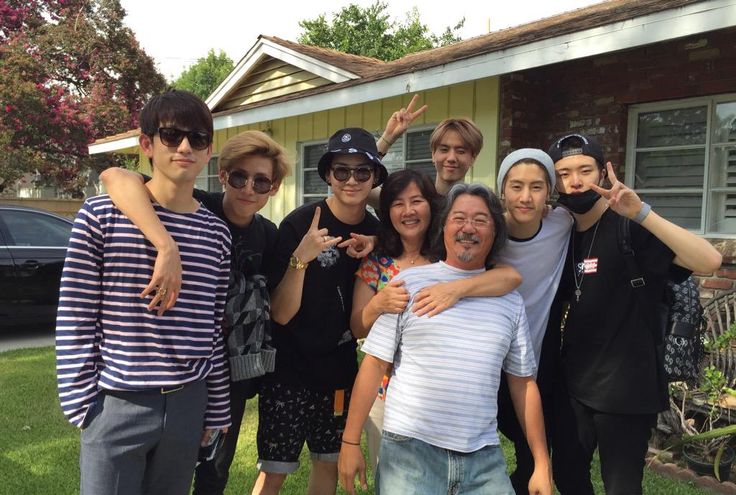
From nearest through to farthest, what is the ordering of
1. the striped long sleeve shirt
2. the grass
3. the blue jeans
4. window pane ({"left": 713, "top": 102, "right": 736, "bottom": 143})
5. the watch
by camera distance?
the striped long sleeve shirt → the blue jeans → the watch → the grass → window pane ({"left": 713, "top": 102, "right": 736, "bottom": 143})

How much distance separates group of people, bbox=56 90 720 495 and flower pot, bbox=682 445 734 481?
5.93ft

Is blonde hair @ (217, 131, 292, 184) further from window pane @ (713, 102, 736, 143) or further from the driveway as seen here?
the driveway

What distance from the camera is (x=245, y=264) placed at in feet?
7.61

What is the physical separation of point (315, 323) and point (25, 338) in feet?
21.6

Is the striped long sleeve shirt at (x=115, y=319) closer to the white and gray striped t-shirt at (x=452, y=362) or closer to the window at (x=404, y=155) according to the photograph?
the white and gray striped t-shirt at (x=452, y=362)

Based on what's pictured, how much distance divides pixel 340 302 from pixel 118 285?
93cm

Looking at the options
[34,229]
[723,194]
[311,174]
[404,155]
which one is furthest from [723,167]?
[34,229]

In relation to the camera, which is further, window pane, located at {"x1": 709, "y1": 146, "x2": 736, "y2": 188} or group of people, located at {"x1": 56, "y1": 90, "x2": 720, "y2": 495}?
window pane, located at {"x1": 709, "y1": 146, "x2": 736, "y2": 188}

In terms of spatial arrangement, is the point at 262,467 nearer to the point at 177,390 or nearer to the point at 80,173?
the point at 177,390

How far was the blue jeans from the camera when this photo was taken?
6.10 feet

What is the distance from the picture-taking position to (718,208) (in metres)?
5.31

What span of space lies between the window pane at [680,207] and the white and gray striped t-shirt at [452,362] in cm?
430

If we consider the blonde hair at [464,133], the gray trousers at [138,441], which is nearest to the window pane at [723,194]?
the blonde hair at [464,133]

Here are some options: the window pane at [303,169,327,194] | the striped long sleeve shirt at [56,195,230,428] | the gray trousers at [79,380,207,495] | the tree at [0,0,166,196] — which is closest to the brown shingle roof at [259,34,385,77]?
the window pane at [303,169,327,194]
